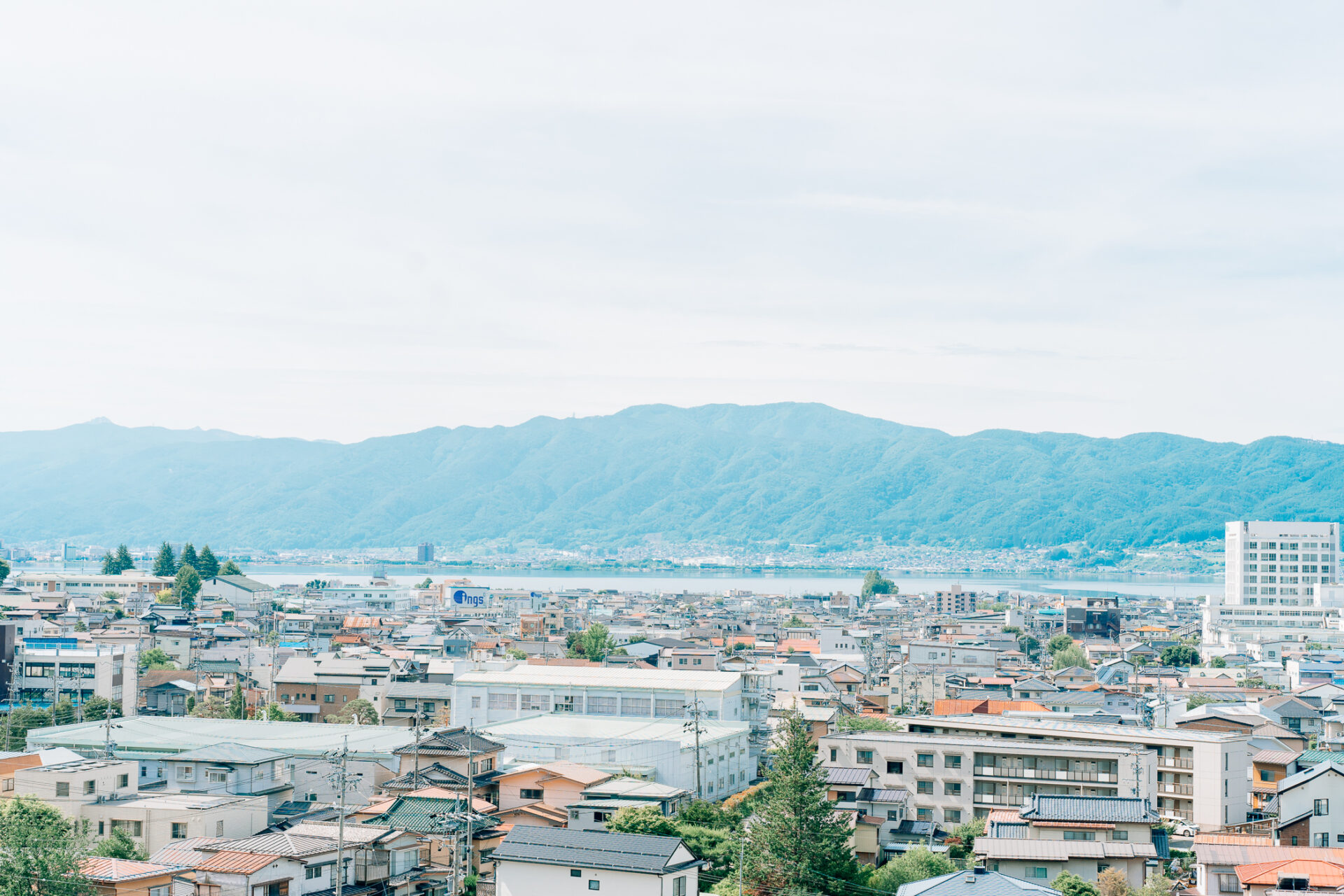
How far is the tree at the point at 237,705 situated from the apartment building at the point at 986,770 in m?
12.9

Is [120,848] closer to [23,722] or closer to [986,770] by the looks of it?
[986,770]

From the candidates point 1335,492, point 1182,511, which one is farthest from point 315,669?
point 1335,492

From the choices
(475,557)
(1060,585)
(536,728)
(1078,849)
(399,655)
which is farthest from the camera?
(475,557)

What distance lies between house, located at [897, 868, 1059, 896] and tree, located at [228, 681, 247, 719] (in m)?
17.6

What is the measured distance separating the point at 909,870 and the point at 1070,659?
92.4ft

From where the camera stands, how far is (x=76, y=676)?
27.3 m

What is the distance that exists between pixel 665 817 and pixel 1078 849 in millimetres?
4415

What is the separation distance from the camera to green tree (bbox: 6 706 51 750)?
22.6 m

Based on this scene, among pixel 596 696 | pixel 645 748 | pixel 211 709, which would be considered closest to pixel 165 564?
pixel 211 709

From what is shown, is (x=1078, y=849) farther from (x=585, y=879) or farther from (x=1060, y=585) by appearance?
(x=1060, y=585)

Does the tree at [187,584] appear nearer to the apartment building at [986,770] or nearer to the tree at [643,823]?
the apartment building at [986,770]

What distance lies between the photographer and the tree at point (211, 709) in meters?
26.5

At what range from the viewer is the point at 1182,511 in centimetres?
18675

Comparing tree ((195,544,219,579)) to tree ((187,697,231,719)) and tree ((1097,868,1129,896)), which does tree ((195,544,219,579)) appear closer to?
tree ((187,697,231,719))
